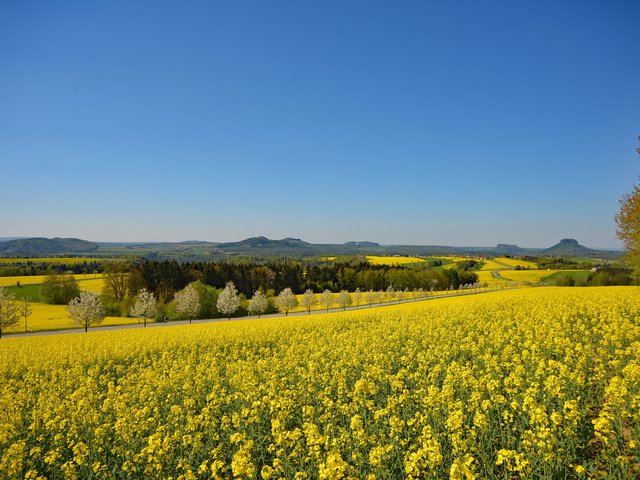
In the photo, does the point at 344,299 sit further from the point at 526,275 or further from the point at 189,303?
the point at 526,275

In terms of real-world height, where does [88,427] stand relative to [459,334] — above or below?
below

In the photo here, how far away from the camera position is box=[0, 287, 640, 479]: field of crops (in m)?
5.86

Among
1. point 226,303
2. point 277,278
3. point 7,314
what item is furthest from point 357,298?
point 7,314

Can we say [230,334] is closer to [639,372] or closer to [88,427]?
[88,427]

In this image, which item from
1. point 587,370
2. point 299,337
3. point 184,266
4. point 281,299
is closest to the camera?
point 587,370

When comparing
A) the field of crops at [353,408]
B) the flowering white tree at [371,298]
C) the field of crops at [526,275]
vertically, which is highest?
the field of crops at [353,408]

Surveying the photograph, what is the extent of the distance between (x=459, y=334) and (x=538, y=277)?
342ft

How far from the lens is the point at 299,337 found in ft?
64.1

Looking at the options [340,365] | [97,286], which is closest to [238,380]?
[340,365]

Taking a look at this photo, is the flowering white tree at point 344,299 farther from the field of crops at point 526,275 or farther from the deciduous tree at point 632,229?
the field of crops at point 526,275

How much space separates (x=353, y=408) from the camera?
795 cm

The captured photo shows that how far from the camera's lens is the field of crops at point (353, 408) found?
5.86m

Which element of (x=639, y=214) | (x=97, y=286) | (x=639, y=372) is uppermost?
(x=639, y=214)

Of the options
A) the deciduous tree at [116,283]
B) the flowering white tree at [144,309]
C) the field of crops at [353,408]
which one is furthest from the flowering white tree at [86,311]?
the field of crops at [353,408]
